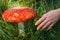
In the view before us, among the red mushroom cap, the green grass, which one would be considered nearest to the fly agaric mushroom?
the red mushroom cap

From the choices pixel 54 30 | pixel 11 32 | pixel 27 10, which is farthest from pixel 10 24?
pixel 54 30

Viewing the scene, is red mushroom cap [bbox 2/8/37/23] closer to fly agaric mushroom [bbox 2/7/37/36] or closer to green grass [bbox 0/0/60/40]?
fly agaric mushroom [bbox 2/7/37/36]

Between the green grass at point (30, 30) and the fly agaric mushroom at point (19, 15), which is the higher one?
the fly agaric mushroom at point (19, 15)

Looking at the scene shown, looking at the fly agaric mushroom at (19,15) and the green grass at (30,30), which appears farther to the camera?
the green grass at (30,30)

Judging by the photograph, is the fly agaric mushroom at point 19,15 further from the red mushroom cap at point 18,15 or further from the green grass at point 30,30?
the green grass at point 30,30

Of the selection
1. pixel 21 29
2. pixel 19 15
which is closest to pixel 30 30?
pixel 21 29

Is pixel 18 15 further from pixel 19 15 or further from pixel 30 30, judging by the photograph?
pixel 30 30

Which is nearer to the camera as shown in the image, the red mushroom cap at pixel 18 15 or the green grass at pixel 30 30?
the red mushroom cap at pixel 18 15

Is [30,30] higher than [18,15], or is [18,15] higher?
[18,15]

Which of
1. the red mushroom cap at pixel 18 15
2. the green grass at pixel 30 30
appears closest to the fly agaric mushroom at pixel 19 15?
the red mushroom cap at pixel 18 15

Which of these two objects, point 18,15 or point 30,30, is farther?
point 30,30

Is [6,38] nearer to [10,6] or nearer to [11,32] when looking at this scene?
[11,32]
